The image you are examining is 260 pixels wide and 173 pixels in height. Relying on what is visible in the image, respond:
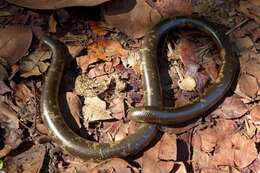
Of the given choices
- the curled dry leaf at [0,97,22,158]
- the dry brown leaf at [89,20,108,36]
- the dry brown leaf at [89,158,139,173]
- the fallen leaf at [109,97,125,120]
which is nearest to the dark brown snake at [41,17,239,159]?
the dry brown leaf at [89,158,139,173]

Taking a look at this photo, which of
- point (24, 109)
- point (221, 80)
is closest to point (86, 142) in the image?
point (24, 109)

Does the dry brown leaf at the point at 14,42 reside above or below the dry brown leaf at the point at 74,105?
above

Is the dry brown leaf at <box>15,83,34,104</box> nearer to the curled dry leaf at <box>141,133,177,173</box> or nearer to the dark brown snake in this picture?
the dark brown snake

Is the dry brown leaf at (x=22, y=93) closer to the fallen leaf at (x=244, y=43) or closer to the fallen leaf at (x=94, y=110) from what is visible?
the fallen leaf at (x=94, y=110)

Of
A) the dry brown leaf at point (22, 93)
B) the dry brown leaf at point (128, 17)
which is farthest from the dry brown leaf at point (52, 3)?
the dry brown leaf at point (22, 93)

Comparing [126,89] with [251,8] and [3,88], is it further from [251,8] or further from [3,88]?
[251,8]

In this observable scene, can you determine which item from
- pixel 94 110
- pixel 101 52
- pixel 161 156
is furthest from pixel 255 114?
pixel 101 52
